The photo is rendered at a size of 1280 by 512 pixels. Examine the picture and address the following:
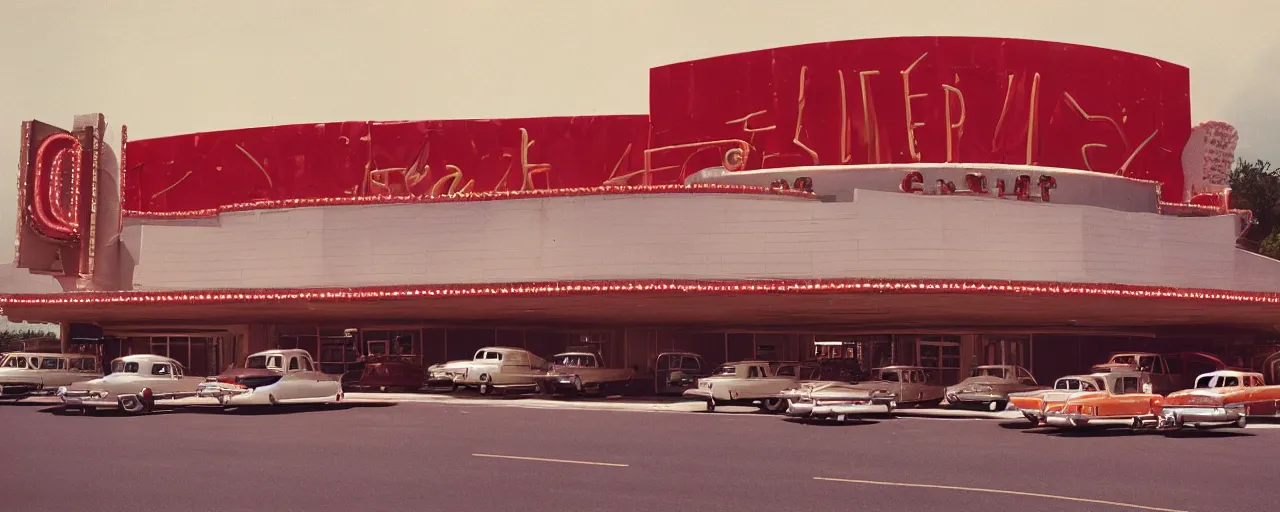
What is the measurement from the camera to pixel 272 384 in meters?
28.3

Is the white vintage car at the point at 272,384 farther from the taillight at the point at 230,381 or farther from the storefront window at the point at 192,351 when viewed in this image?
the storefront window at the point at 192,351

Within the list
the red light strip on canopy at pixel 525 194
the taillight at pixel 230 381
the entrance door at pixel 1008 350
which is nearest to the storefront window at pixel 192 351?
the red light strip on canopy at pixel 525 194

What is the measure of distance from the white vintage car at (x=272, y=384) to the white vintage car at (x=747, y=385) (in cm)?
962

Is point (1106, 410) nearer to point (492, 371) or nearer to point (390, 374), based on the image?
point (492, 371)

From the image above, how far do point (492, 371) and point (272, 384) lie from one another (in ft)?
29.0

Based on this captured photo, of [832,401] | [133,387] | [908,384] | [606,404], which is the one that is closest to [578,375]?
[606,404]

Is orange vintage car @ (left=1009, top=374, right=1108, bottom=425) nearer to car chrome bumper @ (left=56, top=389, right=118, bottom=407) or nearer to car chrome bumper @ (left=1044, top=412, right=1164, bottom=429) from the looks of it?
car chrome bumper @ (left=1044, top=412, right=1164, bottom=429)

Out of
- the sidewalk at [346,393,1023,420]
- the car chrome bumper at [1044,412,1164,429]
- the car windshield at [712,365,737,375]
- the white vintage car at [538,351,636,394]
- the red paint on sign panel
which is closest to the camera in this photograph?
the car chrome bumper at [1044,412,1164,429]

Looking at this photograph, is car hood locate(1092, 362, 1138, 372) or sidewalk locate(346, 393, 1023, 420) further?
car hood locate(1092, 362, 1138, 372)

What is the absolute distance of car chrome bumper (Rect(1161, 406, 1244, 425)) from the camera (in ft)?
72.8

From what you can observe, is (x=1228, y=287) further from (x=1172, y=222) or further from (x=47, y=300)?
(x=47, y=300)

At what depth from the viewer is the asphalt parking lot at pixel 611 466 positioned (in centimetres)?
1288

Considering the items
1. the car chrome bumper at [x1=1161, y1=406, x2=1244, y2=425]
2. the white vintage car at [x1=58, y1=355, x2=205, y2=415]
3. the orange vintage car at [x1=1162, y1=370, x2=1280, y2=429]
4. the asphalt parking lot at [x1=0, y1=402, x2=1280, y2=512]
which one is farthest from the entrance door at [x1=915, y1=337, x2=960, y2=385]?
the white vintage car at [x1=58, y1=355, x2=205, y2=415]

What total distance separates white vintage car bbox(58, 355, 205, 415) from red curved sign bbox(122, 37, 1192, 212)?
20.0 meters
